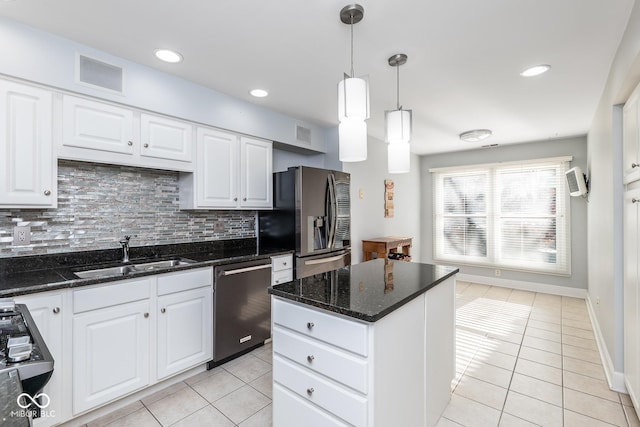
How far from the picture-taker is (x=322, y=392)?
140cm

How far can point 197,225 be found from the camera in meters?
3.09

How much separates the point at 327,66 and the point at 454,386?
8.67 ft

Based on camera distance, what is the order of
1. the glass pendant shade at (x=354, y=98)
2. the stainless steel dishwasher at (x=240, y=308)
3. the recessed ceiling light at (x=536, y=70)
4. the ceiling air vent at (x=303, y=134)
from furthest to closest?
1. the ceiling air vent at (x=303, y=134)
2. the stainless steel dishwasher at (x=240, y=308)
3. the recessed ceiling light at (x=536, y=70)
4. the glass pendant shade at (x=354, y=98)

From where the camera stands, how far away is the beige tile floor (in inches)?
76.7

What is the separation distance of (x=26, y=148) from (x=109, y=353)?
1389 millimetres

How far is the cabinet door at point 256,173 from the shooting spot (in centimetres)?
314

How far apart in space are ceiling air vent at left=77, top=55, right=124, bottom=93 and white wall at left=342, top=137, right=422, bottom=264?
2589mm

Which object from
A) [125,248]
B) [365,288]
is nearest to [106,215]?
[125,248]

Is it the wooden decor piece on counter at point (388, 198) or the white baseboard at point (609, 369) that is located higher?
the wooden decor piece on counter at point (388, 198)

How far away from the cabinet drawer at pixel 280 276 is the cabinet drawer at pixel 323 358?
4.52 ft

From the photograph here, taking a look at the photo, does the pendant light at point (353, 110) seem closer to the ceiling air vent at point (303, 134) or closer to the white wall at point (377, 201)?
the ceiling air vent at point (303, 134)

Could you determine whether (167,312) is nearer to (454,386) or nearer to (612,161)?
(454,386)

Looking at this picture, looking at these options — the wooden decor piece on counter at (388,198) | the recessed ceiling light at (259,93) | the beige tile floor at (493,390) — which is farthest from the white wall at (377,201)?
the beige tile floor at (493,390)

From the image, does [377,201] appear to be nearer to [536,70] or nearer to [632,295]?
[536,70]
